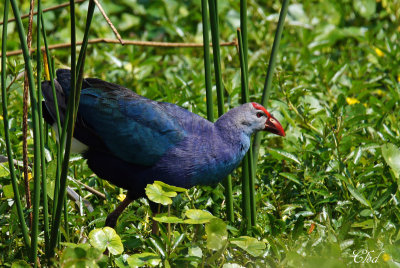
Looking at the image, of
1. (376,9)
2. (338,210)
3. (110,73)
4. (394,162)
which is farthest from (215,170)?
(376,9)

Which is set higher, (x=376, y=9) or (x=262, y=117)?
(x=376, y=9)

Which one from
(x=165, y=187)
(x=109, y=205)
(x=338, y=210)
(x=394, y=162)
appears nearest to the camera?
(x=165, y=187)

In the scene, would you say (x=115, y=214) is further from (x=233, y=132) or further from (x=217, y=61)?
(x=217, y=61)

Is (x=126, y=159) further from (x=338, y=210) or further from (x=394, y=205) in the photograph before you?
(x=394, y=205)

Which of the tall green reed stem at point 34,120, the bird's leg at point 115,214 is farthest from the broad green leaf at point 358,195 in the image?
the tall green reed stem at point 34,120

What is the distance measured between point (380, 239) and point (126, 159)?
96cm

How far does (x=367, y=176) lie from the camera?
229cm

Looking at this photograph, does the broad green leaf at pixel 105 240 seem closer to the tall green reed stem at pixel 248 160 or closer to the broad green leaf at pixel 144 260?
the broad green leaf at pixel 144 260

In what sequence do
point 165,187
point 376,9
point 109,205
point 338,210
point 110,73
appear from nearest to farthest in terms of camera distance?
point 165,187 → point 338,210 → point 109,205 → point 110,73 → point 376,9

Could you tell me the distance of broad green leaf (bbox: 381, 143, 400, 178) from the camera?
6.75 ft

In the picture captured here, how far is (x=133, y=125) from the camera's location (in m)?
2.22

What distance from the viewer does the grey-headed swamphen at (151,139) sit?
7.03 feet

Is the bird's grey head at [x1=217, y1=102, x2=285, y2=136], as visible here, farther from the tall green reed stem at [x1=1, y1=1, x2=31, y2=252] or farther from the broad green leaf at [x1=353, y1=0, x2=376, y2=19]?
the broad green leaf at [x1=353, y1=0, x2=376, y2=19]

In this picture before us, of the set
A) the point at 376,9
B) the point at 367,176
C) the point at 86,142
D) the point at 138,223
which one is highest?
the point at 376,9
